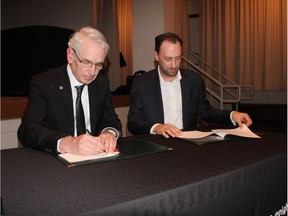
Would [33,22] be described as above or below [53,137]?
above

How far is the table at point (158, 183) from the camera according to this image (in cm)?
74

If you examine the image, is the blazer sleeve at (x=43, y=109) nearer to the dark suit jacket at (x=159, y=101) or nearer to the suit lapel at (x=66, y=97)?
the suit lapel at (x=66, y=97)

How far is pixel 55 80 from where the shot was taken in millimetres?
1689

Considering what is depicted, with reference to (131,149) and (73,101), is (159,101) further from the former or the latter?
(131,149)

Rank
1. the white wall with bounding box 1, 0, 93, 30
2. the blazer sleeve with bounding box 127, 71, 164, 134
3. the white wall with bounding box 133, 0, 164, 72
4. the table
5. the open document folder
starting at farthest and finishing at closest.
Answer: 1. the white wall with bounding box 1, 0, 93, 30
2. the white wall with bounding box 133, 0, 164, 72
3. the blazer sleeve with bounding box 127, 71, 164, 134
4. the open document folder
5. the table

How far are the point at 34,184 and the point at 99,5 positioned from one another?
12.6ft

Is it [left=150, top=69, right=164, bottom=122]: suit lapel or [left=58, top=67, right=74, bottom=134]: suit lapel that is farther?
[left=150, top=69, right=164, bottom=122]: suit lapel

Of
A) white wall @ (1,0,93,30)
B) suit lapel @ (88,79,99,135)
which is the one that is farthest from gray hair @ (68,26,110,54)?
white wall @ (1,0,93,30)

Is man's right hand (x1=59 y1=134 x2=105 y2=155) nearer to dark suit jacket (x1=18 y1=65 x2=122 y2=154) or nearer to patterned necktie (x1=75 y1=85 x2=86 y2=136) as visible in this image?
dark suit jacket (x1=18 y1=65 x2=122 y2=154)

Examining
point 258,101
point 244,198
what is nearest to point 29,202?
point 244,198

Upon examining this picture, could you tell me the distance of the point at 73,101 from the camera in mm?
1721

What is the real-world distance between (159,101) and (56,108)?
2.82 feet

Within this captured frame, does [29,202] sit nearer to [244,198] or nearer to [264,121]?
[244,198]

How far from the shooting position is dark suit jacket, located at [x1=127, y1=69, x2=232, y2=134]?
226 cm
